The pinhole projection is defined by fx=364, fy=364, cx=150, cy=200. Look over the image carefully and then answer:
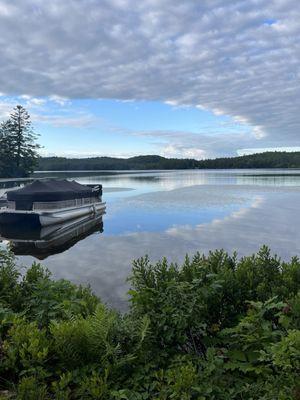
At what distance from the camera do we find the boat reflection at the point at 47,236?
22308 millimetres

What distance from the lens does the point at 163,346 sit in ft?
13.9

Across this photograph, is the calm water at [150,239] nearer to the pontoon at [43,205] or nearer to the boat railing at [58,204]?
the pontoon at [43,205]

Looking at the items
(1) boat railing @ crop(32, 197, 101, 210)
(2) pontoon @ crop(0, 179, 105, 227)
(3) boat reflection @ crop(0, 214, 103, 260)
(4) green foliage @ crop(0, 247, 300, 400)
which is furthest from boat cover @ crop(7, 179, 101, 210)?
(4) green foliage @ crop(0, 247, 300, 400)

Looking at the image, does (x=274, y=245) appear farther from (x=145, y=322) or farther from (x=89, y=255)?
(x=145, y=322)

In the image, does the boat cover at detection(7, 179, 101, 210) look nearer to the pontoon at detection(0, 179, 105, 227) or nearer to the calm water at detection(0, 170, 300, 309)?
the pontoon at detection(0, 179, 105, 227)

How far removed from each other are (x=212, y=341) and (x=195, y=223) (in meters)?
25.7

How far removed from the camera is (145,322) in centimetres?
407

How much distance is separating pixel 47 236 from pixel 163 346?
2415 centimetres

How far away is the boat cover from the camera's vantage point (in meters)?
30.3

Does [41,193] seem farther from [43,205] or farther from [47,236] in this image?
[47,236]

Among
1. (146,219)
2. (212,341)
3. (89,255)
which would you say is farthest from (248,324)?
(146,219)

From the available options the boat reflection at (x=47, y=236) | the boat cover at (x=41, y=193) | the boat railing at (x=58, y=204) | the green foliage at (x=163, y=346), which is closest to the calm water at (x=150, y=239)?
the boat reflection at (x=47, y=236)

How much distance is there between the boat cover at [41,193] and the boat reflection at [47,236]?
2.30 m

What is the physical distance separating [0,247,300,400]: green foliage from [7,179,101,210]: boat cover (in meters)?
25.9
